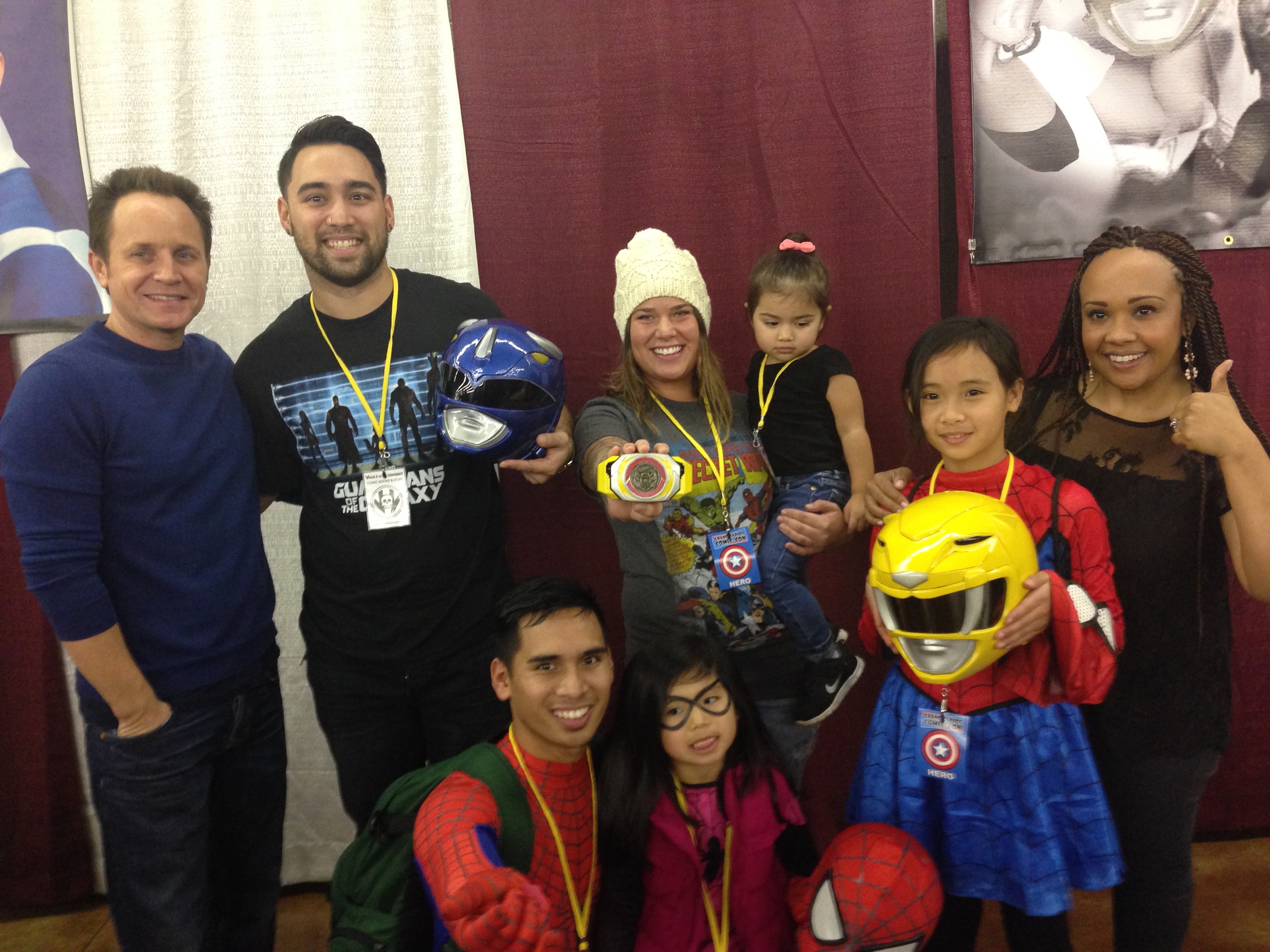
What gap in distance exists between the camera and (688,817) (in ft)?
4.95


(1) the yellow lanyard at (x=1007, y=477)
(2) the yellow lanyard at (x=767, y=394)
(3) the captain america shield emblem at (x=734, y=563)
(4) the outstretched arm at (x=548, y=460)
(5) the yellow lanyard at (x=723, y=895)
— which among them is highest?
(2) the yellow lanyard at (x=767, y=394)

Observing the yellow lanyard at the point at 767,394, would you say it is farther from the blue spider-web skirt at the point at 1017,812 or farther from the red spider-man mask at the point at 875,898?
the red spider-man mask at the point at 875,898

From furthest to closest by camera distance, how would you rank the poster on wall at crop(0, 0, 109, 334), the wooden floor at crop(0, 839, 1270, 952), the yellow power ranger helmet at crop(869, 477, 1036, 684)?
the poster on wall at crop(0, 0, 109, 334) < the wooden floor at crop(0, 839, 1270, 952) < the yellow power ranger helmet at crop(869, 477, 1036, 684)

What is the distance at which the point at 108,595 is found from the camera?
1.56 metres

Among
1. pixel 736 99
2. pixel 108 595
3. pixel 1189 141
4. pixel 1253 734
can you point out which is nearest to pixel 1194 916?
pixel 1253 734

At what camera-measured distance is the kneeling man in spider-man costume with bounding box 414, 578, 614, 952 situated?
1.43 meters

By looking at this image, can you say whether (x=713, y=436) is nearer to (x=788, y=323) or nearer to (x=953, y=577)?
(x=788, y=323)

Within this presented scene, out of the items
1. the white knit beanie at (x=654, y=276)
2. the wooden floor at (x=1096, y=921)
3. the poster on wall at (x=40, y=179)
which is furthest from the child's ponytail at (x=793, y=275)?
the poster on wall at (x=40, y=179)

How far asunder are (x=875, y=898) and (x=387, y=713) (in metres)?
1.08

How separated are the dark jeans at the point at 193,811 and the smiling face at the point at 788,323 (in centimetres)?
136

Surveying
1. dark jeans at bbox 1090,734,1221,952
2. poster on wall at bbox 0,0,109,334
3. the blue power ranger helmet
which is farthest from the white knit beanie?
poster on wall at bbox 0,0,109,334

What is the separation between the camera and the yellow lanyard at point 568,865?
1528 millimetres

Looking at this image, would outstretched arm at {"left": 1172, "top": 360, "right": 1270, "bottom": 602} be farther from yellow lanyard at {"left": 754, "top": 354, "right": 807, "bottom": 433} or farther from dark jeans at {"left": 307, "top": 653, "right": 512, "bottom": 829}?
dark jeans at {"left": 307, "top": 653, "right": 512, "bottom": 829}

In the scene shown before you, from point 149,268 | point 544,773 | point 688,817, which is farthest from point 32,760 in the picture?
point 688,817
